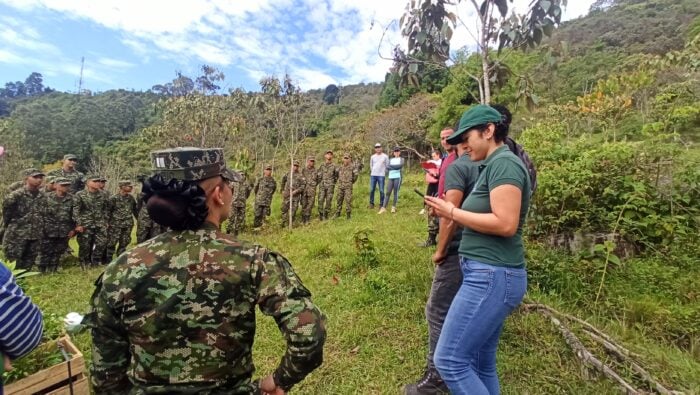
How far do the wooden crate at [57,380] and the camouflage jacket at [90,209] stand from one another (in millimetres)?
4913

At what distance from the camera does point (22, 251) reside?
6.29 metres

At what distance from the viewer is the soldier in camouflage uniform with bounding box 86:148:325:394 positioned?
1.23 m

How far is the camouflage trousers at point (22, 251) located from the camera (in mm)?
6199

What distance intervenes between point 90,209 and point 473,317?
7.00 meters

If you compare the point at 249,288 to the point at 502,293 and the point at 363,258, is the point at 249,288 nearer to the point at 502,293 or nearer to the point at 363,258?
the point at 502,293

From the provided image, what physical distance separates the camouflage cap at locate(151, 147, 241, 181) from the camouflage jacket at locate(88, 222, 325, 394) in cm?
18

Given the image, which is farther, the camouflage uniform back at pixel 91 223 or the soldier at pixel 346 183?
the soldier at pixel 346 183

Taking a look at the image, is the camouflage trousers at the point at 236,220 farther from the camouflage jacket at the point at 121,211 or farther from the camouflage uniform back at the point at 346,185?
the camouflage uniform back at the point at 346,185

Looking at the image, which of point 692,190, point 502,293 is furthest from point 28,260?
point 692,190

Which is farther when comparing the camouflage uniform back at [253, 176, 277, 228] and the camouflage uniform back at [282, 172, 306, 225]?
the camouflage uniform back at [282, 172, 306, 225]

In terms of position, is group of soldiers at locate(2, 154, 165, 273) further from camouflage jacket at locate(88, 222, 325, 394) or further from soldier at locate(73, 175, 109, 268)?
camouflage jacket at locate(88, 222, 325, 394)

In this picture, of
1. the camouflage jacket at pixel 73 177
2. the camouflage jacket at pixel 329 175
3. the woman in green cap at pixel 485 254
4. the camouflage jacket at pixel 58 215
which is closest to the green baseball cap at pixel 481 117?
the woman in green cap at pixel 485 254

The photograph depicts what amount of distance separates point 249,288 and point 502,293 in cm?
108

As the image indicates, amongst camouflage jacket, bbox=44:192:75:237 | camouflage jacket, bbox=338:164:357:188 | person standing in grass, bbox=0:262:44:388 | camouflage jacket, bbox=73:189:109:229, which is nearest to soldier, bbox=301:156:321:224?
camouflage jacket, bbox=338:164:357:188
